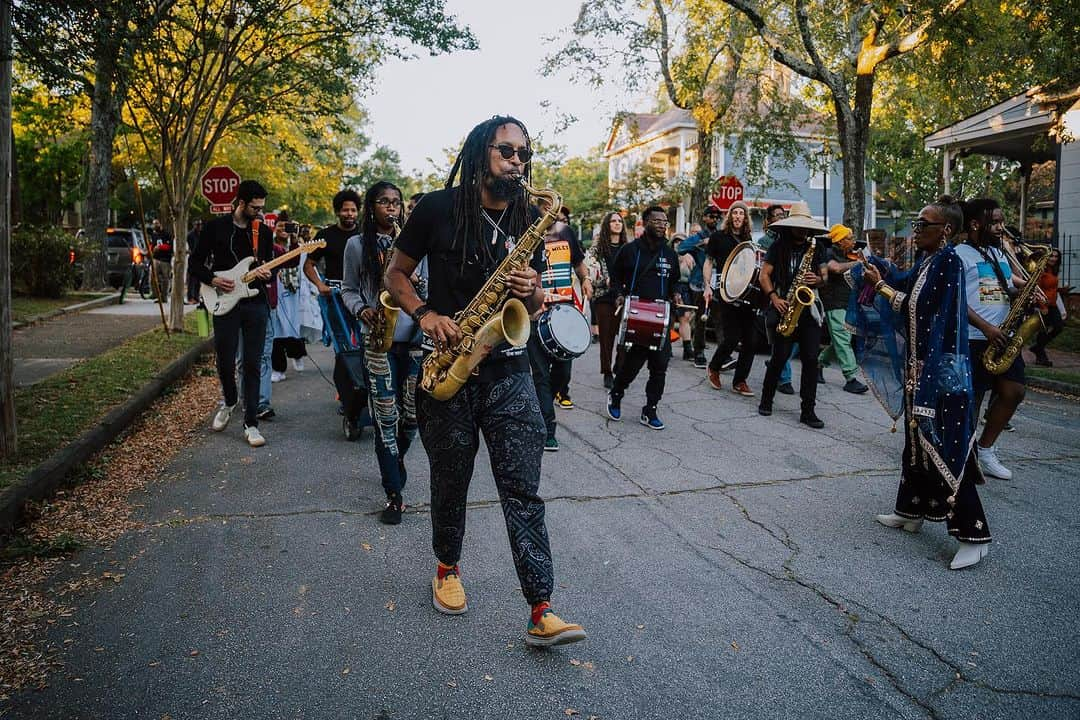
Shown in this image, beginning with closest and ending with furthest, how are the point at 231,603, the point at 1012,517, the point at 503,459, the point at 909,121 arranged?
the point at 503,459
the point at 231,603
the point at 1012,517
the point at 909,121

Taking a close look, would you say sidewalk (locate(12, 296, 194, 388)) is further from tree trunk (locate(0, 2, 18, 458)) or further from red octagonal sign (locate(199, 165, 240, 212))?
tree trunk (locate(0, 2, 18, 458))

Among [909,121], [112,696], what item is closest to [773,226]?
[112,696]

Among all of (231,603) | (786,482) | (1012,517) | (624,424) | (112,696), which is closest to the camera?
(112,696)

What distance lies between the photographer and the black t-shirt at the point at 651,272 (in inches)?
301

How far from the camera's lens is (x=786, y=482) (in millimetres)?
5797

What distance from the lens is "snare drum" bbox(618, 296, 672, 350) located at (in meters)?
7.48

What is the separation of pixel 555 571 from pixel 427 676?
1180 mm

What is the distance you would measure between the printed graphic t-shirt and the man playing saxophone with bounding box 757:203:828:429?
82.1 inches

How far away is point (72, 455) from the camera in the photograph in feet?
18.5

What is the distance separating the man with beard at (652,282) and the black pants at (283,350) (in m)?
4.25

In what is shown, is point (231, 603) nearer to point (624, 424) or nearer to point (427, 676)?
point (427, 676)

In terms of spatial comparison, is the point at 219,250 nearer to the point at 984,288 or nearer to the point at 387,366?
the point at 387,366

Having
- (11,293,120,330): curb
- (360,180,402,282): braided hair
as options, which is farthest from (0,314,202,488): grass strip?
(11,293,120,330): curb

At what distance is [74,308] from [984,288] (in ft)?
56.0
